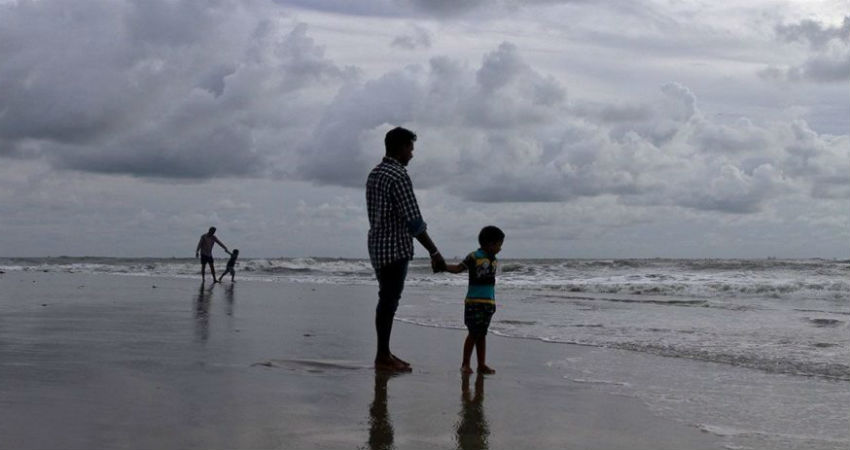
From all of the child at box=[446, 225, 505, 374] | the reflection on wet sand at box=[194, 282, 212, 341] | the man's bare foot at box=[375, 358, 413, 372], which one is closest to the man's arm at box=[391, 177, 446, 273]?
the child at box=[446, 225, 505, 374]

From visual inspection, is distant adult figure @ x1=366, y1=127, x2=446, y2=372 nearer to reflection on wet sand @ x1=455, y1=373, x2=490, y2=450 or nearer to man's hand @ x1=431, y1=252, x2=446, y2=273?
man's hand @ x1=431, y1=252, x2=446, y2=273

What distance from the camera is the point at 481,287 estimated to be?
643 centimetres

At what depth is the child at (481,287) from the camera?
6.35 metres

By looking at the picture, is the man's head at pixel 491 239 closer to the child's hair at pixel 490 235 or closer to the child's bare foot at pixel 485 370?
the child's hair at pixel 490 235

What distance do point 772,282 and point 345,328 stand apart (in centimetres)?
1854

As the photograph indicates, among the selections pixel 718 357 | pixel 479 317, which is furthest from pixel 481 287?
pixel 718 357

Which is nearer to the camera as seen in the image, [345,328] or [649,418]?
[649,418]

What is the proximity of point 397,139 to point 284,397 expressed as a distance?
225 centimetres

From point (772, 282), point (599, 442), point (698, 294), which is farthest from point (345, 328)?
point (772, 282)

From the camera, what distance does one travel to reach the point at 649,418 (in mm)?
4625

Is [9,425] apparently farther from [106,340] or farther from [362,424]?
[106,340]

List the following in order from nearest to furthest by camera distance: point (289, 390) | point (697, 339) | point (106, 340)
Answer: point (289, 390)
point (106, 340)
point (697, 339)

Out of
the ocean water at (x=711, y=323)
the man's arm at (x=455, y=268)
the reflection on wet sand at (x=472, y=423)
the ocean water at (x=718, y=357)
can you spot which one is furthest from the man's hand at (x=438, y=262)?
the ocean water at (x=711, y=323)

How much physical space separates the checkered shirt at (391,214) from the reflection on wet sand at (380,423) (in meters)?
1.04
